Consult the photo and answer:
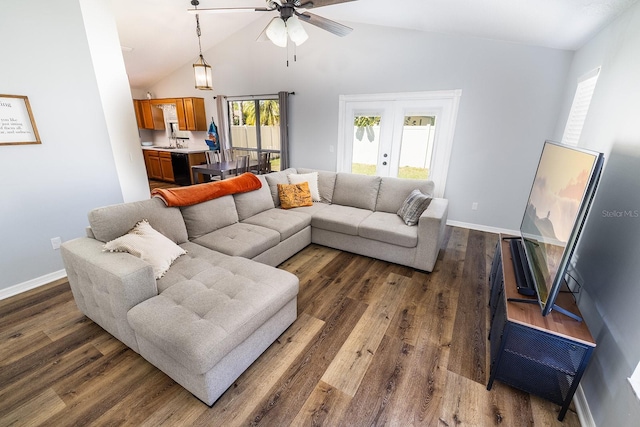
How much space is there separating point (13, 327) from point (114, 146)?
6.07 ft

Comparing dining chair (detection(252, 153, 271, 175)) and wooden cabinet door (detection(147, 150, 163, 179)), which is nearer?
dining chair (detection(252, 153, 271, 175))

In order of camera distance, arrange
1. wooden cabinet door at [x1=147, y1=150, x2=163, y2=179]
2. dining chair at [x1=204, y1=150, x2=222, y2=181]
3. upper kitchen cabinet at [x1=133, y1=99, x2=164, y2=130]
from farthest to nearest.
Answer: upper kitchen cabinet at [x1=133, y1=99, x2=164, y2=130]
wooden cabinet door at [x1=147, y1=150, x2=163, y2=179]
dining chair at [x1=204, y1=150, x2=222, y2=181]

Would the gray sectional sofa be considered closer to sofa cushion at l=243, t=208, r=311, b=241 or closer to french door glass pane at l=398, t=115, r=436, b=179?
sofa cushion at l=243, t=208, r=311, b=241

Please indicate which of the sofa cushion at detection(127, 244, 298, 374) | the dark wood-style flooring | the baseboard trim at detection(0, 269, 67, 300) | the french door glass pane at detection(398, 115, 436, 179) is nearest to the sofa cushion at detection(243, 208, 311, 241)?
the dark wood-style flooring

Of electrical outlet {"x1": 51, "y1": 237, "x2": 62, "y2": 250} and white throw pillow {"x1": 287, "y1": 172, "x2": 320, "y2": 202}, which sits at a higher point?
white throw pillow {"x1": 287, "y1": 172, "x2": 320, "y2": 202}

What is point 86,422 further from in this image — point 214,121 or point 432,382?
point 214,121

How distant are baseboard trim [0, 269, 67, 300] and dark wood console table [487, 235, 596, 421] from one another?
380 cm

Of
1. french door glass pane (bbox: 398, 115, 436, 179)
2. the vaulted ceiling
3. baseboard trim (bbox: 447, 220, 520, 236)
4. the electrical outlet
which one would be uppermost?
the vaulted ceiling

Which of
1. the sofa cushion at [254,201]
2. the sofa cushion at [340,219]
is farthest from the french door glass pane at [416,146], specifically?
the sofa cushion at [254,201]

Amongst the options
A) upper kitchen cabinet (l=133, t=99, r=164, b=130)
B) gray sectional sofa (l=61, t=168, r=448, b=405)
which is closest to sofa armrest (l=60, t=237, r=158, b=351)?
gray sectional sofa (l=61, t=168, r=448, b=405)

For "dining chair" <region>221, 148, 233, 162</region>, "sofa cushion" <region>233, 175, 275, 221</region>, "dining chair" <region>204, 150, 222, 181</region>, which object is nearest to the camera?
"sofa cushion" <region>233, 175, 275, 221</region>

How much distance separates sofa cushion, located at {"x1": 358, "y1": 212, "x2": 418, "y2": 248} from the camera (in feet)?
9.26

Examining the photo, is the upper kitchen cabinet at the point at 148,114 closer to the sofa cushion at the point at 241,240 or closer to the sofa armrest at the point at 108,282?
the sofa cushion at the point at 241,240

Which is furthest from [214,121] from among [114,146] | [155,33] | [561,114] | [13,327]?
[561,114]
